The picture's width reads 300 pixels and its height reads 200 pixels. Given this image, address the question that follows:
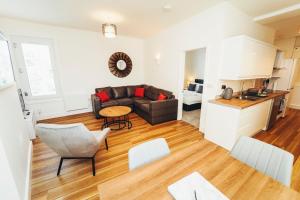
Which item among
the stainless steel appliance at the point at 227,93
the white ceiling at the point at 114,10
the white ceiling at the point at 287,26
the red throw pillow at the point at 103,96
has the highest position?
the white ceiling at the point at 114,10

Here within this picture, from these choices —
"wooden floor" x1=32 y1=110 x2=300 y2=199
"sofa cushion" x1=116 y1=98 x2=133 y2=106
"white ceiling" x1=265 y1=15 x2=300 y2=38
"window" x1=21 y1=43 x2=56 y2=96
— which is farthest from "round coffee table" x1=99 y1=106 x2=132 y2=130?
"white ceiling" x1=265 y1=15 x2=300 y2=38

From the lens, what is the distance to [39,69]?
3.77 meters

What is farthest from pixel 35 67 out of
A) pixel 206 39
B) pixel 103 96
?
pixel 206 39

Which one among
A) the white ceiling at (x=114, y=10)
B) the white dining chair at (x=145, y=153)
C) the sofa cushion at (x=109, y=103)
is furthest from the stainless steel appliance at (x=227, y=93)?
the sofa cushion at (x=109, y=103)

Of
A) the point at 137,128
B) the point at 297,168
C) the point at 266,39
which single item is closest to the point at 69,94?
the point at 137,128

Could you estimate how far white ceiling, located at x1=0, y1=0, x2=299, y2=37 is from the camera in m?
2.43

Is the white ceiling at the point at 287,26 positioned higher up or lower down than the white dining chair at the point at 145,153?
higher up

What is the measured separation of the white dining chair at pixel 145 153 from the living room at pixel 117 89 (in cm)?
1

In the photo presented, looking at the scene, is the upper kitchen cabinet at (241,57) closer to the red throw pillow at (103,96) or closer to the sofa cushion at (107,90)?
the red throw pillow at (103,96)

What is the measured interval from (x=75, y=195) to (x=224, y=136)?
257cm

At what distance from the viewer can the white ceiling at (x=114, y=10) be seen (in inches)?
95.7

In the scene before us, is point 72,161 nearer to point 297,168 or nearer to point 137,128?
point 137,128

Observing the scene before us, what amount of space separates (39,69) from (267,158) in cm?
518

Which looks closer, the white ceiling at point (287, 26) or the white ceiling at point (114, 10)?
the white ceiling at point (114, 10)
